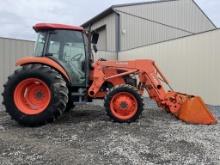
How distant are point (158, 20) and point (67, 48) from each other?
1462 cm

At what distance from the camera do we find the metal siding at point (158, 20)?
66.8 feet

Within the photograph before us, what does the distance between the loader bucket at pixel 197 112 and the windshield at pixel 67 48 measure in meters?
2.40

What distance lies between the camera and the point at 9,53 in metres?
14.1

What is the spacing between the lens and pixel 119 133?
6266 mm

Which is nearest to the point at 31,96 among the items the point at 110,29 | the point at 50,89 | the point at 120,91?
the point at 50,89

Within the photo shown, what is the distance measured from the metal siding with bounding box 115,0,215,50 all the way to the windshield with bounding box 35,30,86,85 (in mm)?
12689

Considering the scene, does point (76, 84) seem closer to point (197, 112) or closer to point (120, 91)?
point (120, 91)

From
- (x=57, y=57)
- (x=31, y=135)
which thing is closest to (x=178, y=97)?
(x=57, y=57)

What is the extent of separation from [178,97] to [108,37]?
1417 centimetres

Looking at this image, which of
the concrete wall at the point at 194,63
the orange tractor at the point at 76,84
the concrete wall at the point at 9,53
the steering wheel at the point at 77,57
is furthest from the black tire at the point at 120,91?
the concrete wall at the point at 9,53

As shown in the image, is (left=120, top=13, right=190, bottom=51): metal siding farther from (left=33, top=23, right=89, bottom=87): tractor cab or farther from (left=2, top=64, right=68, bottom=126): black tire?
(left=2, top=64, right=68, bottom=126): black tire

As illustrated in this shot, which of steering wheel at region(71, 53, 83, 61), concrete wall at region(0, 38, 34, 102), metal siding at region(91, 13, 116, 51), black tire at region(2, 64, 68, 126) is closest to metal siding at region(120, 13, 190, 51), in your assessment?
metal siding at region(91, 13, 116, 51)

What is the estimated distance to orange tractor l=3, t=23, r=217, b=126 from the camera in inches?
279

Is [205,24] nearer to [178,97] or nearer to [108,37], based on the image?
[108,37]
